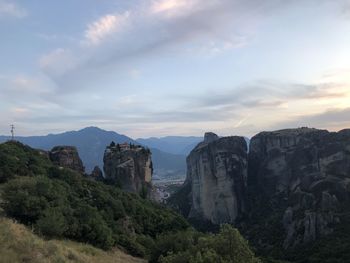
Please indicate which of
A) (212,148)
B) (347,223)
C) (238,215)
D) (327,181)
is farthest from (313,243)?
(212,148)

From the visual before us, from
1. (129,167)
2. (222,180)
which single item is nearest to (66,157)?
(129,167)

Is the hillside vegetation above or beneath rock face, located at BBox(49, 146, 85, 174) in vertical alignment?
beneath

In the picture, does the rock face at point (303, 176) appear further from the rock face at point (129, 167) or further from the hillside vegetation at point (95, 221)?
the hillside vegetation at point (95, 221)

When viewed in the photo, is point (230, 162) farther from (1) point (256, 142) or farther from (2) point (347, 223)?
(2) point (347, 223)

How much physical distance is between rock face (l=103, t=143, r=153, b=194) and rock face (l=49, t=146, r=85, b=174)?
362 inches

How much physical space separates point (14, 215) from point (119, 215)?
22.3 meters

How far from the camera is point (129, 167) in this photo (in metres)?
91.2

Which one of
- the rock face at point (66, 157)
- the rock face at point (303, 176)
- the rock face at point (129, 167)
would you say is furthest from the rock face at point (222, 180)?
the rock face at point (66, 157)

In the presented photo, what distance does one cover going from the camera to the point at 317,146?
127438mm

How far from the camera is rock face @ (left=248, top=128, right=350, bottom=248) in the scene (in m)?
94.1

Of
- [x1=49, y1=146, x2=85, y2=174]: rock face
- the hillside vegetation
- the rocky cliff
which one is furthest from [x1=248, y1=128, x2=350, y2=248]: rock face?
[x1=49, y1=146, x2=85, y2=174]: rock face

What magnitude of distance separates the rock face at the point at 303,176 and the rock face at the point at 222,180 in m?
5.97

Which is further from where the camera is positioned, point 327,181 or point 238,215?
point 238,215

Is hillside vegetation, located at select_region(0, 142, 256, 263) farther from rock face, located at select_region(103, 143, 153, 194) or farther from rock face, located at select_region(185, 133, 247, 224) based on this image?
rock face, located at select_region(185, 133, 247, 224)
